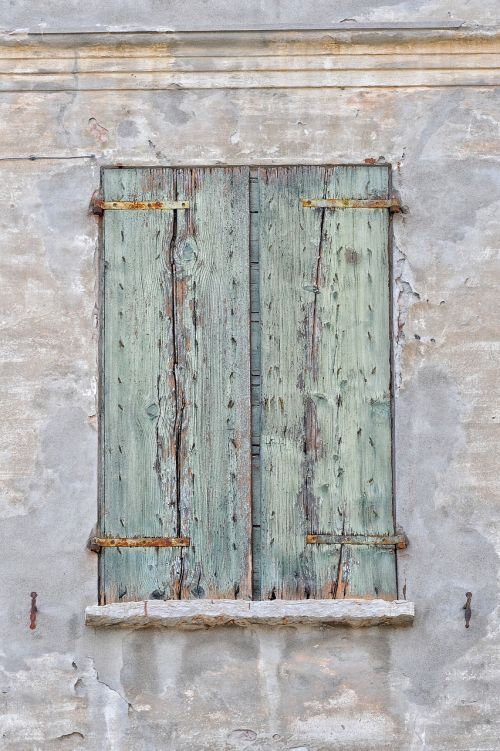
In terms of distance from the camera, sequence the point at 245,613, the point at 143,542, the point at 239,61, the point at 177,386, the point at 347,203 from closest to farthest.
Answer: the point at 245,613
the point at 143,542
the point at 177,386
the point at 347,203
the point at 239,61

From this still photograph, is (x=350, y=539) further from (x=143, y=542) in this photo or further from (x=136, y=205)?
(x=136, y=205)

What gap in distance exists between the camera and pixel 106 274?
627 centimetres

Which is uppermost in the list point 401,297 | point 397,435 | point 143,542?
point 401,297

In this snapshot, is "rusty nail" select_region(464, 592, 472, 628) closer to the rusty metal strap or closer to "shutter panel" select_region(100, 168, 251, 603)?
"shutter panel" select_region(100, 168, 251, 603)

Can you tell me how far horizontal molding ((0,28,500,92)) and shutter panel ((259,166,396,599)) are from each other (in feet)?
1.46

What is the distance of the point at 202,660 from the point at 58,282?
174cm

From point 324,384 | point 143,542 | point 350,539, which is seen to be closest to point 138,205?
point 324,384

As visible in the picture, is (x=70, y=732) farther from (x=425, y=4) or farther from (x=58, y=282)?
(x=425, y=4)

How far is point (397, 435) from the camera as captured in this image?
6.16 m

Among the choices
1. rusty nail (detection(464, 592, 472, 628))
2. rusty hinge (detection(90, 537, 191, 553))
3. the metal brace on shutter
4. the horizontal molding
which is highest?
the horizontal molding

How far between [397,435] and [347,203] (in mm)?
1038

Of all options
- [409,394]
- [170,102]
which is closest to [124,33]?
[170,102]

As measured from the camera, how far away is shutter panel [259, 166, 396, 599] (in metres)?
6.09

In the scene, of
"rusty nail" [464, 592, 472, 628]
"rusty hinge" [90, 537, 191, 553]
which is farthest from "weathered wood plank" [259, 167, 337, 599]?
"rusty nail" [464, 592, 472, 628]
